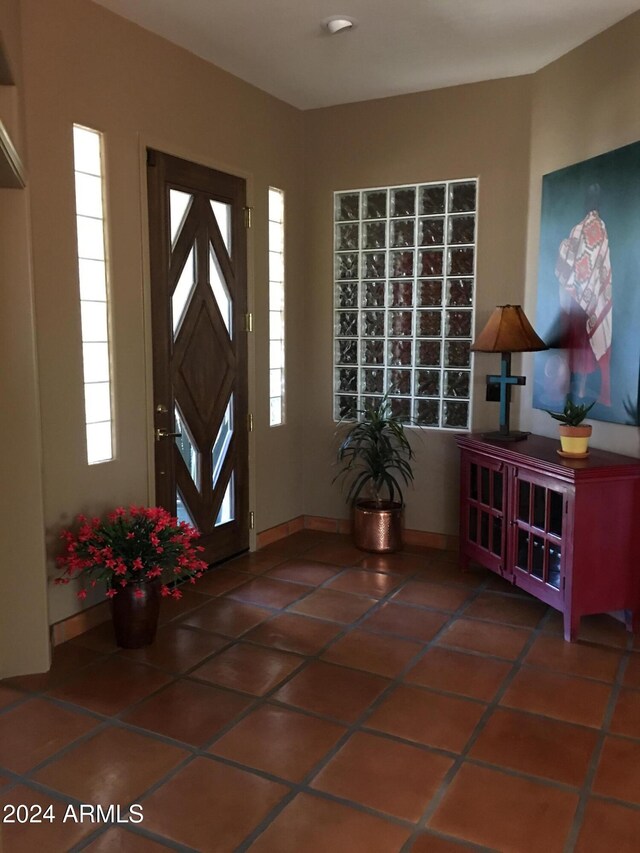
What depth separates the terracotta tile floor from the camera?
2049 millimetres

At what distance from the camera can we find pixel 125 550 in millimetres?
3096

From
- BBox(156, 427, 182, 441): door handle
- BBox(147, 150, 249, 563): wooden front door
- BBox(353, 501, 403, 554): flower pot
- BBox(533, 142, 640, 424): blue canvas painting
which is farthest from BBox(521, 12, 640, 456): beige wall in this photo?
BBox(156, 427, 182, 441): door handle

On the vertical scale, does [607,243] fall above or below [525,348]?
above

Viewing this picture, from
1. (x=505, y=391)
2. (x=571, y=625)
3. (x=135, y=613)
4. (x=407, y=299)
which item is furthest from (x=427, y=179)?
(x=135, y=613)

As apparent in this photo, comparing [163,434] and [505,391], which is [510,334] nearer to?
[505,391]

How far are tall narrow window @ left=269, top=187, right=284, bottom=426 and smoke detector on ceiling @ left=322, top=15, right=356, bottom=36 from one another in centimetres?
123

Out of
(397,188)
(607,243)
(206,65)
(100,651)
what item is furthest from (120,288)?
(607,243)

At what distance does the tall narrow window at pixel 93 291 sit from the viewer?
3.22m

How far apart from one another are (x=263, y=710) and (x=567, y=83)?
3470 mm

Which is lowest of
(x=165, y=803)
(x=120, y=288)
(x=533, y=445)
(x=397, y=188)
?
(x=165, y=803)

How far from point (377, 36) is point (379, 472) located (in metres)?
2.43

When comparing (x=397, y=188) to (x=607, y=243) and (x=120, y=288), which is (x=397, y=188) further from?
(x=120, y=288)

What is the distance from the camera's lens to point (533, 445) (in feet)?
12.4

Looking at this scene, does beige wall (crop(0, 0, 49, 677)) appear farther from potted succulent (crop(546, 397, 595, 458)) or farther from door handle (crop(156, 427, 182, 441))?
potted succulent (crop(546, 397, 595, 458))
